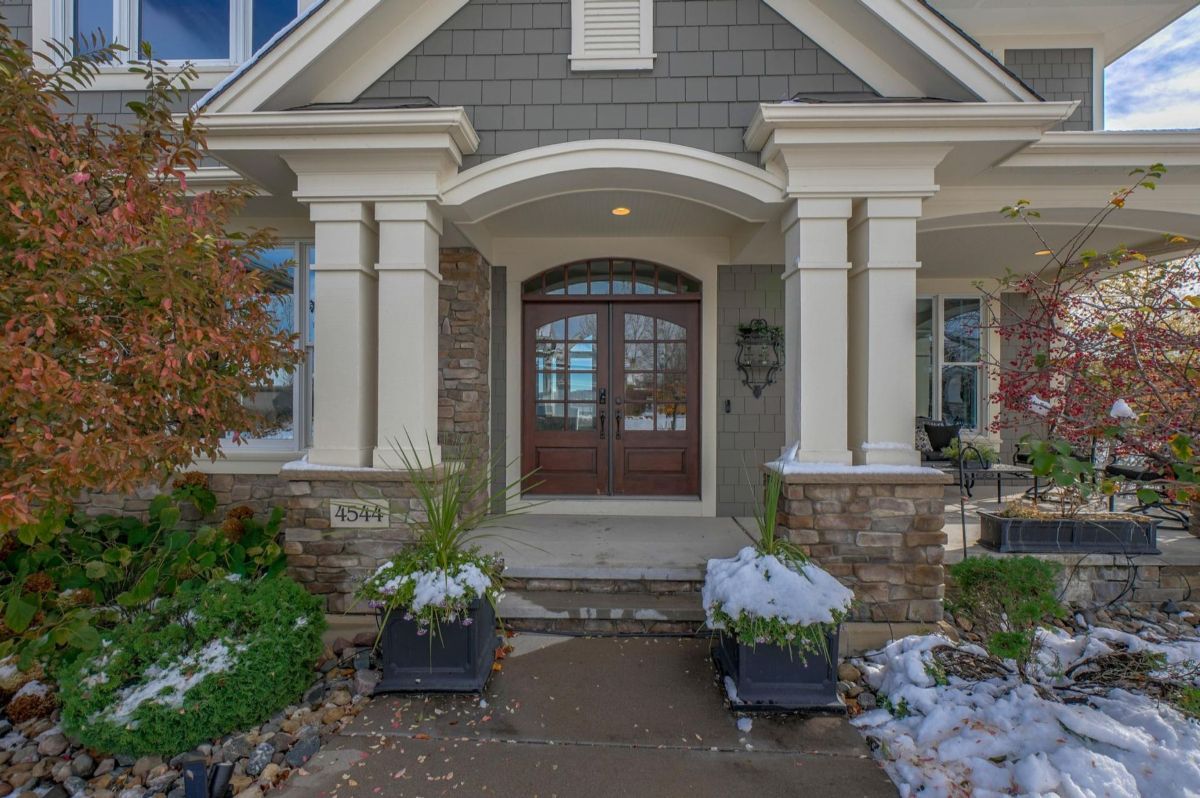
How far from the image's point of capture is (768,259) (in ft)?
17.1

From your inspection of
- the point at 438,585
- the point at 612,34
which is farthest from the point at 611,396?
the point at 438,585

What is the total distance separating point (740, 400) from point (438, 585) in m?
3.31

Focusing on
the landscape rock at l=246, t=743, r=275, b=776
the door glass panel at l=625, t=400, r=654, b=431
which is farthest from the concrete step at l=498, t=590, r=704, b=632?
the door glass panel at l=625, t=400, r=654, b=431

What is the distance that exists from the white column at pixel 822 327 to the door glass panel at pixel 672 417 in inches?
77.0

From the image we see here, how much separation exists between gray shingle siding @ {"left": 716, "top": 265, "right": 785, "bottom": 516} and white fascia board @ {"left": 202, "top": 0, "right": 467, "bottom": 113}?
9.78ft

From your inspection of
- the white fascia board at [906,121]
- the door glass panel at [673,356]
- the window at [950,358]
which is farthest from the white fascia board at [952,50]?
the window at [950,358]

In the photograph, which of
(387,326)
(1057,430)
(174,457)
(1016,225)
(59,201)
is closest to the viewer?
(59,201)

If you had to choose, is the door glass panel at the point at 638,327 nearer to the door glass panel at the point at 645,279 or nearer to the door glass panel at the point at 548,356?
the door glass panel at the point at 645,279

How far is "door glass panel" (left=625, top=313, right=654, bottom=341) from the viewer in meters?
5.48

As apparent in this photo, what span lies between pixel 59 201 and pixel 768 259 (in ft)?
15.0

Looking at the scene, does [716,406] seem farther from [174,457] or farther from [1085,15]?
[1085,15]

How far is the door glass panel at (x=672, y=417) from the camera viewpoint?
5.48m

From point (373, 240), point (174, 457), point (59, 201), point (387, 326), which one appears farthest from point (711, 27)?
point (174, 457)

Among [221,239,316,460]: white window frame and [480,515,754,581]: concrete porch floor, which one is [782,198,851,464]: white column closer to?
[480,515,754,581]: concrete porch floor
